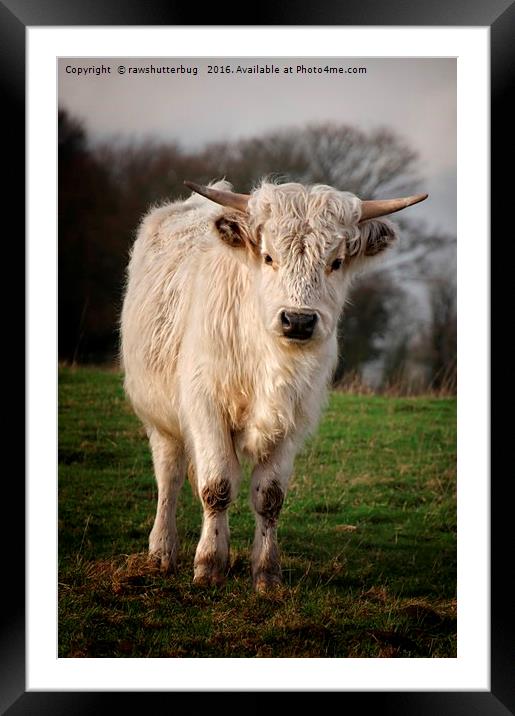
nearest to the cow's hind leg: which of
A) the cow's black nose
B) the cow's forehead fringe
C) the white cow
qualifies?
the white cow

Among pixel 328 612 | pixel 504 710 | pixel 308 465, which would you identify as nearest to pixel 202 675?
pixel 328 612

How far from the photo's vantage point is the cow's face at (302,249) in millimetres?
5152

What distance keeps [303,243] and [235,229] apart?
48cm

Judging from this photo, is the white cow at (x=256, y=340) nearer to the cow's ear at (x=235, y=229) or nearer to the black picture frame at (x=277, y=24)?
the cow's ear at (x=235, y=229)

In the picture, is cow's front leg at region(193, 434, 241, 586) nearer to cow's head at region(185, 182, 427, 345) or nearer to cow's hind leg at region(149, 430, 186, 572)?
cow's hind leg at region(149, 430, 186, 572)

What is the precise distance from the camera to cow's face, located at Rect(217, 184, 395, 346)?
16.9 feet

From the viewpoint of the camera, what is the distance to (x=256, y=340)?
5.63m

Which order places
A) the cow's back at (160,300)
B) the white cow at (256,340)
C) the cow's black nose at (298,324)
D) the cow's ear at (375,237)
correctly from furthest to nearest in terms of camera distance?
the cow's back at (160,300), the cow's ear at (375,237), the white cow at (256,340), the cow's black nose at (298,324)

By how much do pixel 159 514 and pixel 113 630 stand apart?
A: 1230mm

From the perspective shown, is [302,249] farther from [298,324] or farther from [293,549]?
[293,549]

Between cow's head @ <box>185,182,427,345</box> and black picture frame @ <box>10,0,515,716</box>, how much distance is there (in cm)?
81

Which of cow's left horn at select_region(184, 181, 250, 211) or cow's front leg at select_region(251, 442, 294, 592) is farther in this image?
cow's front leg at select_region(251, 442, 294, 592)

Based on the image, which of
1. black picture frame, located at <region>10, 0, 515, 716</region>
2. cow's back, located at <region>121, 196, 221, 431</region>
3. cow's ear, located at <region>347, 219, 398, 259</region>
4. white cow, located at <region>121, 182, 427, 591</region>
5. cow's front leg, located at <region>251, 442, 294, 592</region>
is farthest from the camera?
cow's back, located at <region>121, 196, 221, 431</region>

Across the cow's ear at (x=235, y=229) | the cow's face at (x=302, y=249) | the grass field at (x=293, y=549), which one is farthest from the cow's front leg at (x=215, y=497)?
the cow's ear at (x=235, y=229)
